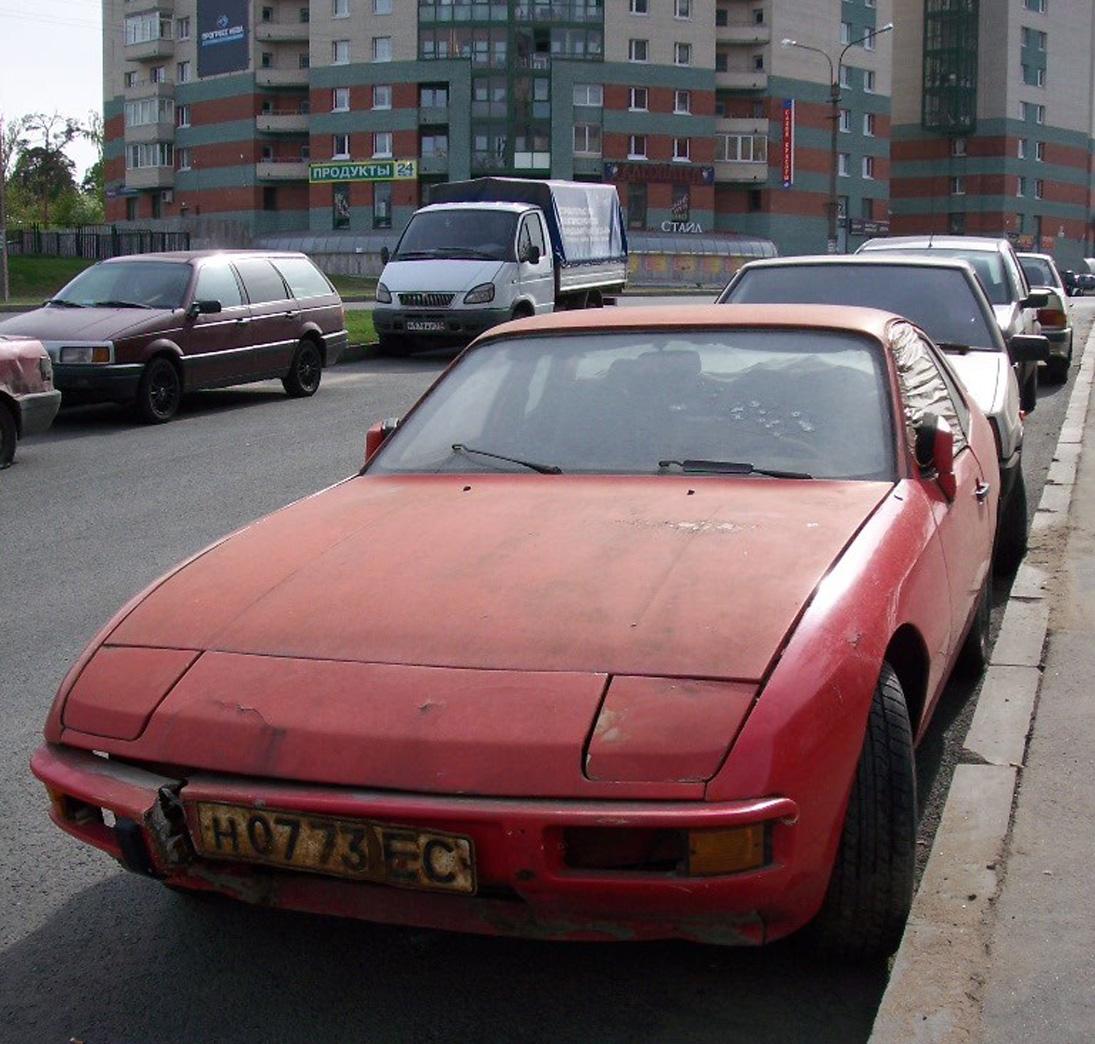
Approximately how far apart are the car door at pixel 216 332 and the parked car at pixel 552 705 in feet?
36.4

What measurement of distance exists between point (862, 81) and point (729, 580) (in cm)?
8576

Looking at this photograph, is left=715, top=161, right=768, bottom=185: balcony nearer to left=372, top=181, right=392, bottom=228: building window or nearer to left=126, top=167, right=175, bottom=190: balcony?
left=372, top=181, right=392, bottom=228: building window

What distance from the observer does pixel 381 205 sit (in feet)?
250

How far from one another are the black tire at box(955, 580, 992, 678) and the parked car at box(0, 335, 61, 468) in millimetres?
8023

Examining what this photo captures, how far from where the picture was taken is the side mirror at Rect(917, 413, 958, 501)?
419 centimetres

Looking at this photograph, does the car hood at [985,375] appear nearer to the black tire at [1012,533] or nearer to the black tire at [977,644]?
the black tire at [1012,533]

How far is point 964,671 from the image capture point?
17.8 ft

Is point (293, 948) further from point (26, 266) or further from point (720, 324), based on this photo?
point (26, 266)

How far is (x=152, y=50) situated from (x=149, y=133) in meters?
4.64

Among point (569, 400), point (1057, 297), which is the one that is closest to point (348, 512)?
point (569, 400)

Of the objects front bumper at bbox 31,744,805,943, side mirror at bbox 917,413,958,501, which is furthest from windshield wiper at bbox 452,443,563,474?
front bumper at bbox 31,744,805,943

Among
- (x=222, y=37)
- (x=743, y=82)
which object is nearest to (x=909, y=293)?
(x=743, y=82)

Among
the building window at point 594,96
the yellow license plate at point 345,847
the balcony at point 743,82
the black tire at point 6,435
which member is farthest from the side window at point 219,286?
the balcony at point 743,82

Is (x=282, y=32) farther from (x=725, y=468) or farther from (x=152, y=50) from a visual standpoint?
(x=725, y=468)
